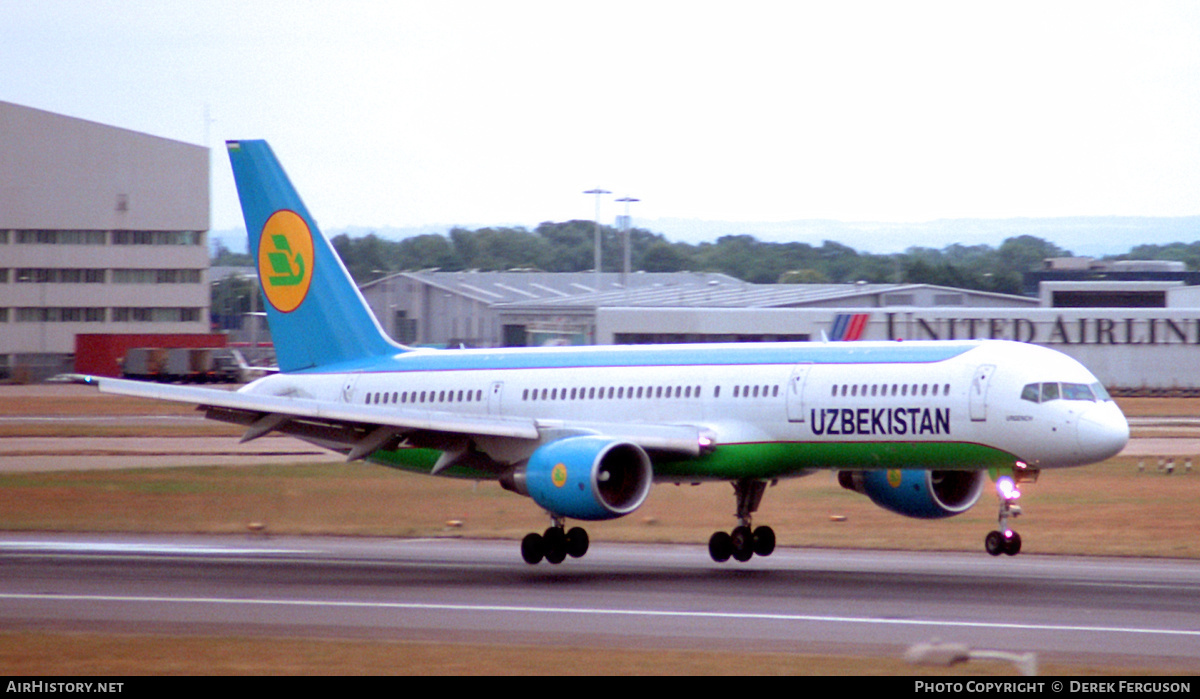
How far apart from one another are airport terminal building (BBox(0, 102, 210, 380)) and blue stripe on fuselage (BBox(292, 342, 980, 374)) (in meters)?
79.5

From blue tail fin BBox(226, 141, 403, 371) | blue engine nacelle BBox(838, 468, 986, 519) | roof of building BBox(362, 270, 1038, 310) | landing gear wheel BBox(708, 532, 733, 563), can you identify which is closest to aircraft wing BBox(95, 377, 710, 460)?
landing gear wheel BBox(708, 532, 733, 563)

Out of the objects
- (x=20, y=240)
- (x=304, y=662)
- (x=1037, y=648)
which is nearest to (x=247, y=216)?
(x=304, y=662)

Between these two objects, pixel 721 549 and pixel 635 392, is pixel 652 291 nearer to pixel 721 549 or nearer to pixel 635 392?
pixel 635 392

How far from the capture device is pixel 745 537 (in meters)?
26.7

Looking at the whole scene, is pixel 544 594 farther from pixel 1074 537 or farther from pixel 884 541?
pixel 1074 537

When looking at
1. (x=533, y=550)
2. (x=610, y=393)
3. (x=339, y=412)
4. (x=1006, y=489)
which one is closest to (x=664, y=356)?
(x=610, y=393)

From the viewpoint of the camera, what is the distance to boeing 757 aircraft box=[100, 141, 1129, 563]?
2386cm

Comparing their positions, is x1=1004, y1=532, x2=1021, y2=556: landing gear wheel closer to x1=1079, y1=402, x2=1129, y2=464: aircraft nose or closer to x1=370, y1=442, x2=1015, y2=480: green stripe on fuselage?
x1=370, y1=442, x2=1015, y2=480: green stripe on fuselage

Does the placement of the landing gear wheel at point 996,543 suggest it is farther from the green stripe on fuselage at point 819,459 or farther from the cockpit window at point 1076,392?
the cockpit window at point 1076,392

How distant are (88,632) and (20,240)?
95771 mm

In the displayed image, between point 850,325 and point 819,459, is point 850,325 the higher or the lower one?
the higher one

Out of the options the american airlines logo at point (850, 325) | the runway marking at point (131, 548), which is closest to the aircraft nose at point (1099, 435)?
the runway marking at point (131, 548)

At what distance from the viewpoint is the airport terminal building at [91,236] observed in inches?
4114

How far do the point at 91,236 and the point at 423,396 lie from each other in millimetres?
86086
